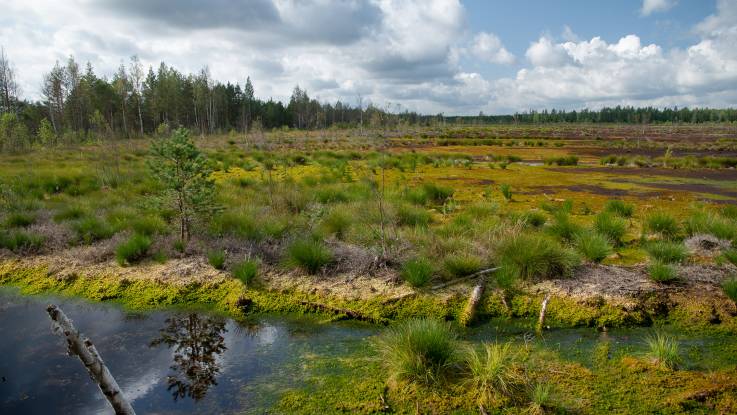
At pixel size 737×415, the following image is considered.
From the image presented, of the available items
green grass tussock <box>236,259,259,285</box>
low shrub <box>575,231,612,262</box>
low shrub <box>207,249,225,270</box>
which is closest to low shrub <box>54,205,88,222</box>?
low shrub <box>207,249,225,270</box>

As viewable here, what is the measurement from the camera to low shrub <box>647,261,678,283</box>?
7.48m

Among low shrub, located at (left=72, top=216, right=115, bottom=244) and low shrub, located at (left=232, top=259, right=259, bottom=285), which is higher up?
low shrub, located at (left=72, top=216, right=115, bottom=244)

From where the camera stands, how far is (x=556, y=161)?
33.2 meters

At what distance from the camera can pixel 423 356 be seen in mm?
5129

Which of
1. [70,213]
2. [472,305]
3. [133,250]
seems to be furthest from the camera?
[70,213]

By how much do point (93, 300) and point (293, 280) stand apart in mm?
3423

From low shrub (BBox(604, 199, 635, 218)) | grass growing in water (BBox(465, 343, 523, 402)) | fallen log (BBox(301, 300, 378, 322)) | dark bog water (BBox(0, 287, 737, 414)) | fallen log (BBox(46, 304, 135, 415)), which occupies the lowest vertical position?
dark bog water (BBox(0, 287, 737, 414))

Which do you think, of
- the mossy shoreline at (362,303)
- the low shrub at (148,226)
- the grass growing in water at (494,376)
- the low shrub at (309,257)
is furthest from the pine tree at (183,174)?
the grass growing in water at (494,376)

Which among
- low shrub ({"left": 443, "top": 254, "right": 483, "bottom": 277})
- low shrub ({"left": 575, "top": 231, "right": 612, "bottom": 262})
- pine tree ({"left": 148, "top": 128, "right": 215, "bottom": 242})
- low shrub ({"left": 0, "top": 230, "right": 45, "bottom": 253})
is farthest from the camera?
low shrub ({"left": 0, "top": 230, "right": 45, "bottom": 253})

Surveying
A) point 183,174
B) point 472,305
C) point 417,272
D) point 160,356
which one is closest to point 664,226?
point 472,305

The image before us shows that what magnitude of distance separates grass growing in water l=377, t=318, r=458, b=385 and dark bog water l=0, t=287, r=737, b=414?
94 cm

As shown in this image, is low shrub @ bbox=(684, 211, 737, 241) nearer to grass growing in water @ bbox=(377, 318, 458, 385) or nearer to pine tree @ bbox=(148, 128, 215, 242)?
grass growing in water @ bbox=(377, 318, 458, 385)

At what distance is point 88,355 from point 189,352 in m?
3.15

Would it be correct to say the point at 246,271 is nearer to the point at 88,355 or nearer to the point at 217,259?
the point at 217,259
